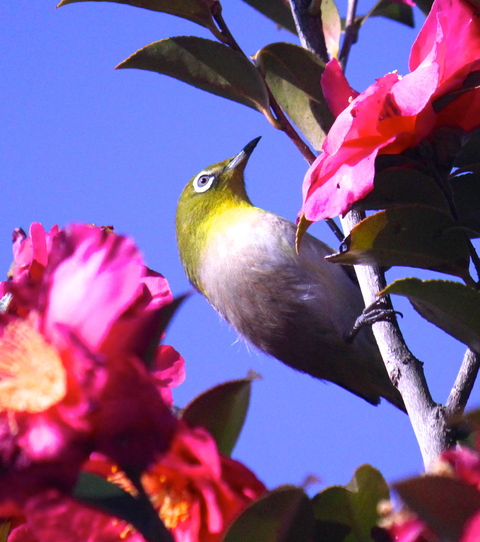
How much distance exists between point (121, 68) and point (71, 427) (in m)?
1.27

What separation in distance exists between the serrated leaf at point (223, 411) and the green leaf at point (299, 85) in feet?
3.26

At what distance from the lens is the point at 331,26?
2.23 metres

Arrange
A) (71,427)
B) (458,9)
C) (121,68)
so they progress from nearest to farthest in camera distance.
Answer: (71,427) < (458,9) < (121,68)

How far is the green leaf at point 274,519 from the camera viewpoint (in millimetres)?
719

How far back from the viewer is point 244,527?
73cm

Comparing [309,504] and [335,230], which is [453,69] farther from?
[335,230]

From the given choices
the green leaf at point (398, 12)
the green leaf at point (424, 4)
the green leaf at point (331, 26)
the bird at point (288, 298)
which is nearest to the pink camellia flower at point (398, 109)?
the green leaf at point (424, 4)

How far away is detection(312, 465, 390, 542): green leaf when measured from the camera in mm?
894

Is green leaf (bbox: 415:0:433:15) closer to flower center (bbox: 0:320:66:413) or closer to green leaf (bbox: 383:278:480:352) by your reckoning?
green leaf (bbox: 383:278:480:352)

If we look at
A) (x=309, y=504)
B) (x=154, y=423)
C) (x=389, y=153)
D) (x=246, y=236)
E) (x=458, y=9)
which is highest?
(x=246, y=236)

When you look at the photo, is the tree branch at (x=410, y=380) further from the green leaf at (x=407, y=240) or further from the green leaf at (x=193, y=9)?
the green leaf at (x=193, y=9)

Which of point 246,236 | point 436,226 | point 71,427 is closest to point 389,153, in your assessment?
point 436,226

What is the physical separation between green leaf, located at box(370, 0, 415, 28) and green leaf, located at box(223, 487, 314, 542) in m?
2.30

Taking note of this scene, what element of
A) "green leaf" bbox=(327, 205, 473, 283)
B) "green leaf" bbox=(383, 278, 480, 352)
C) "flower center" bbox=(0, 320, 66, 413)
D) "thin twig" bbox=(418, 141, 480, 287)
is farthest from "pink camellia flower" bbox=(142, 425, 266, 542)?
"thin twig" bbox=(418, 141, 480, 287)
